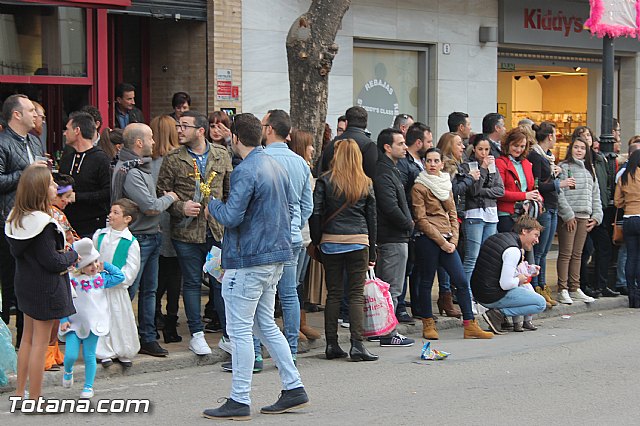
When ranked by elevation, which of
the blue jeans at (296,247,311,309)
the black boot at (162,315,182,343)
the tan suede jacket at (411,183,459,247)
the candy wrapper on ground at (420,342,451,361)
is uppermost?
the tan suede jacket at (411,183,459,247)

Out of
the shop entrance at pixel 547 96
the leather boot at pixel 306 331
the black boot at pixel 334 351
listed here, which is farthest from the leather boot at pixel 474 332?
the shop entrance at pixel 547 96

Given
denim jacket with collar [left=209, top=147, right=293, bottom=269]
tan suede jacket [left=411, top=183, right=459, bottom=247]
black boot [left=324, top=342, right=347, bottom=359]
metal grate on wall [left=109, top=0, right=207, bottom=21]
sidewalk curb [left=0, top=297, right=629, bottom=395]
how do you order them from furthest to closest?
metal grate on wall [left=109, top=0, right=207, bottom=21] < tan suede jacket [left=411, top=183, right=459, bottom=247] < black boot [left=324, top=342, right=347, bottom=359] < sidewalk curb [left=0, top=297, right=629, bottom=395] < denim jacket with collar [left=209, top=147, right=293, bottom=269]

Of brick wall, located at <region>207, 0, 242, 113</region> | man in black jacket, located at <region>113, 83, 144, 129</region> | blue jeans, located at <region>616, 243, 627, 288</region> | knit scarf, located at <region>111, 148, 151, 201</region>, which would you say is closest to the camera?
knit scarf, located at <region>111, 148, 151, 201</region>

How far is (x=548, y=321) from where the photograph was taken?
1225cm

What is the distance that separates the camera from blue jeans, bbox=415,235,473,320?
10766 millimetres

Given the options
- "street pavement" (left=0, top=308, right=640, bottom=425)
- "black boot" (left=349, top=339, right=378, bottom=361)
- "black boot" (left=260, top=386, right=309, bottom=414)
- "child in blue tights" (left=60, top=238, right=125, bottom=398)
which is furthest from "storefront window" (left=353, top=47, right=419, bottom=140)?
"black boot" (left=260, top=386, right=309, bottom=414)

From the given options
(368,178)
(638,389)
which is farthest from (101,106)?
(638,389)

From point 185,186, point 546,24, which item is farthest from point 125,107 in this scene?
point 546,24

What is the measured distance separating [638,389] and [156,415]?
369cm

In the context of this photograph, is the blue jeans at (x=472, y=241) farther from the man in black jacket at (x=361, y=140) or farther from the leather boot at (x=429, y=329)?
the man in black jacket at (x=361, y=140)

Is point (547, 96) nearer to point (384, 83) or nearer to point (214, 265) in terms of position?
point (384, 83)

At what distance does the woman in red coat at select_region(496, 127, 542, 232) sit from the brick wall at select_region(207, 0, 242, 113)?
4.86 meters

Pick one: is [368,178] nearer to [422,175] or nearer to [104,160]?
[422,175]

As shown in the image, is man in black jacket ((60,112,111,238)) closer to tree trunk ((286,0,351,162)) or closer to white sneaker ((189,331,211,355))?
white sneaker ((189,331,211,355))
